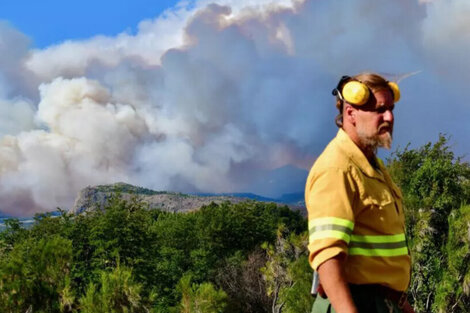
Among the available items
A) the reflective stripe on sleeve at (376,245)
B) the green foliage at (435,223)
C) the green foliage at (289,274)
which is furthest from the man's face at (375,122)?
the green foliage at (289,274)

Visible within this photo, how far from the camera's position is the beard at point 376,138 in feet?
8.41

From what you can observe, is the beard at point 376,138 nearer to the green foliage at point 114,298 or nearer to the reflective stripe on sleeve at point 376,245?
the reflective stripe on sleeve at point 376,245

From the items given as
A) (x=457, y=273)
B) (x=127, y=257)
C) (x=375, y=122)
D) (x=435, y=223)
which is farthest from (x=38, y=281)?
(x=435, y=223)

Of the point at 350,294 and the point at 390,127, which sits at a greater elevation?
the point at 390,127

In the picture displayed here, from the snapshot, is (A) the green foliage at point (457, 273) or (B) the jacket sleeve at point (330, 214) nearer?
(B) the jacket sleeve at point (330, 214)

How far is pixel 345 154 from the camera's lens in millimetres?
2488

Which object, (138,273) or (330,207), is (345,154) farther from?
(138,273)

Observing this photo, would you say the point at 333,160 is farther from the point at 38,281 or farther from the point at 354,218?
the point at 38,281

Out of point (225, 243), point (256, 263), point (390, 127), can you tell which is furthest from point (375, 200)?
point (225, 243)

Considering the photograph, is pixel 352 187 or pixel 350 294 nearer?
pixel 350 294

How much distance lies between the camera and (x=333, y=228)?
7.47 ft

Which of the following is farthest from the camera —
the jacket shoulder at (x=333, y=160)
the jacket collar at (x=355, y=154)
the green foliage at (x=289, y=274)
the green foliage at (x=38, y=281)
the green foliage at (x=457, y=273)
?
the green foliage at (x=289, y=274)

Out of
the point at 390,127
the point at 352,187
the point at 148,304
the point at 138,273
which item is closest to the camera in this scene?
the point at 352,187

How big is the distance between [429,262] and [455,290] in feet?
7.39
